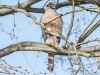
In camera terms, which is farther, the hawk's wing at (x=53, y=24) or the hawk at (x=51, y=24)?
the hawk's wing at (x=53, y=24)

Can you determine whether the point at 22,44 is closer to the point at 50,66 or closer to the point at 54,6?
the point at 50,66

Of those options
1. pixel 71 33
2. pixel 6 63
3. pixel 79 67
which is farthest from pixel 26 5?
pixel 79 67

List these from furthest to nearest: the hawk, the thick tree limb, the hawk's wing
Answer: the hawk's wing
the hawk
the thick tree limb

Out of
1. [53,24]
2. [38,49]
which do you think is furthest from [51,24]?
[38,49]

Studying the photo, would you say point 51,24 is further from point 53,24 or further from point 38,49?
point 38,49

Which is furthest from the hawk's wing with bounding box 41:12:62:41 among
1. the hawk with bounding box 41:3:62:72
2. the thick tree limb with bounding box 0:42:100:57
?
the thick tree limb with bounding box 0:42:100:57

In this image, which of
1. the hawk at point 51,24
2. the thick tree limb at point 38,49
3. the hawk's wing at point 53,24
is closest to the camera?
the thick tree limb at point 38,49

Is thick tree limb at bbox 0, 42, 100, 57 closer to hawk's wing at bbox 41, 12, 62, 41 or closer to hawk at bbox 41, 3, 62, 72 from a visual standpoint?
hawk at bbox 41, 3, 62, 72

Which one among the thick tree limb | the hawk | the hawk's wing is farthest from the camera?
the hawk's wing

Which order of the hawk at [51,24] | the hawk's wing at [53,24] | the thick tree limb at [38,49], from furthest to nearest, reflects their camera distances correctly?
the hawk's wing at [53,24], the hawk at [51,24], the thick tree limb at [38,49]

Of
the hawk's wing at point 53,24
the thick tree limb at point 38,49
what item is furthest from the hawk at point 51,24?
the thick tree limb at point 38,49

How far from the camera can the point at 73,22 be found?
3.11m

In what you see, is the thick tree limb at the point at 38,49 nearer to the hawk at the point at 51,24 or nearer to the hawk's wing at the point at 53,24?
the hawk at the point at 51,24

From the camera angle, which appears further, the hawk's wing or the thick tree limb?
the hawk's wing
